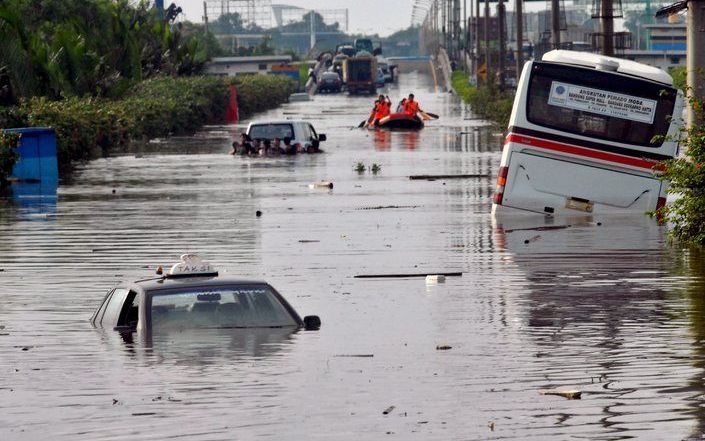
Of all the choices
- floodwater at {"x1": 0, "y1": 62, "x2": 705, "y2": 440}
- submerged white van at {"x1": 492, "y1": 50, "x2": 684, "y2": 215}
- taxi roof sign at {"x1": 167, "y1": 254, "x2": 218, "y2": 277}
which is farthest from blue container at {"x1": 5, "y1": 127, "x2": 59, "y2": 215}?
taxi roof sign at {"x1": 167, "y1": 254, "x2": 218, "y2": 277}

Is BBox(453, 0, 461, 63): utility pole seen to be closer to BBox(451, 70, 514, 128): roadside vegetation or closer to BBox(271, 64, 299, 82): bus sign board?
BBox(271, 64, 299, 82): bus sign board

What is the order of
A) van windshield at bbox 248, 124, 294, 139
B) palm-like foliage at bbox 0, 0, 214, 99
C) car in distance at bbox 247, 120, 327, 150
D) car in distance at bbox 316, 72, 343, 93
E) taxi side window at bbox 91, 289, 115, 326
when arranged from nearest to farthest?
taxi side window at bbox 91, 289, 115, 326 → car in distance at bbox 247, 120, 327, 150 → van windshield at bbox 248, 124, 294, 139 → palm-like foliage at bbox 0, 0, 214, 99 → car in distance at bbox 316, 72, 343, 93

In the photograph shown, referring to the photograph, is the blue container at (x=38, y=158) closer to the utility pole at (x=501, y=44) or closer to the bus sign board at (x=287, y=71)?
the utility pole at (x=501, y=44)

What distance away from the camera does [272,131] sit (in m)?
50.4

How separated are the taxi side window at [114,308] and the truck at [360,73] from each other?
11732 centimetres

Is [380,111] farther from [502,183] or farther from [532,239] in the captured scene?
[532,239]

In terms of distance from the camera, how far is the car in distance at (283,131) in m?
50.0

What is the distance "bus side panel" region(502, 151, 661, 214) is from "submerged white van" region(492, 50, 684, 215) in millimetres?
16

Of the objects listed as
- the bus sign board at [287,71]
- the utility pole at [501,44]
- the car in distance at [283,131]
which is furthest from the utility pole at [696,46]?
the bus sign board at [287,71]

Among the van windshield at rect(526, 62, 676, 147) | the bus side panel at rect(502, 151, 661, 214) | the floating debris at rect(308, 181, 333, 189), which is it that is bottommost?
the floating debris at rect(308, 181, 333, 189)

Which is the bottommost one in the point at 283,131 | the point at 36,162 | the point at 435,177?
the point at 435,177

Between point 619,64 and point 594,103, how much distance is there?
0.74 meters

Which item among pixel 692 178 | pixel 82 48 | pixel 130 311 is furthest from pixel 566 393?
pixel 82 48

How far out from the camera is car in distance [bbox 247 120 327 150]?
49969mm
